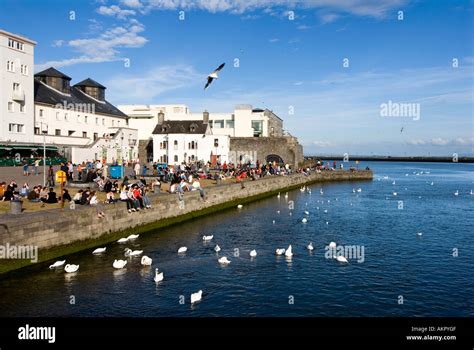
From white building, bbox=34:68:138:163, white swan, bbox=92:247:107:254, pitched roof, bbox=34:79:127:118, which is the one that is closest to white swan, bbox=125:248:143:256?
white swan, bbox=92:247:107:254

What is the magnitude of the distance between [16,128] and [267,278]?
46275 mm

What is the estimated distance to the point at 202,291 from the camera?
683 inches

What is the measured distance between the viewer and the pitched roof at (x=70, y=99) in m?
62.2

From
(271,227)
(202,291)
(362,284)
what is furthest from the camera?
(271,227)

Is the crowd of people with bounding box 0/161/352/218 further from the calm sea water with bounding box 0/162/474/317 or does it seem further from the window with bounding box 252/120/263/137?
the window with bounding box 252/120/263/137

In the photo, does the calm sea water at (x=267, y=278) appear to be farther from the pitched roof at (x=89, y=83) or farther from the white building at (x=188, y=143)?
the pitched roof at (x=89, y=83)

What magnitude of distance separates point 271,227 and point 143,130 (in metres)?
63.1

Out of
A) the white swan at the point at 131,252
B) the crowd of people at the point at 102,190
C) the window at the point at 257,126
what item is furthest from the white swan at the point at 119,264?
the window at the point at 257,126

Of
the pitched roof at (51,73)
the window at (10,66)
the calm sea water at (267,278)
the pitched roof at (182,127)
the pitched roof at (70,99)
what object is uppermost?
the pitched roof at (51,73)

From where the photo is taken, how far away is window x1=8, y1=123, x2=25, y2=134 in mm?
53362

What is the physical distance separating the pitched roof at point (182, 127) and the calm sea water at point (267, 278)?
48202 mm
